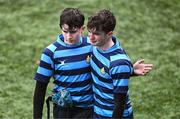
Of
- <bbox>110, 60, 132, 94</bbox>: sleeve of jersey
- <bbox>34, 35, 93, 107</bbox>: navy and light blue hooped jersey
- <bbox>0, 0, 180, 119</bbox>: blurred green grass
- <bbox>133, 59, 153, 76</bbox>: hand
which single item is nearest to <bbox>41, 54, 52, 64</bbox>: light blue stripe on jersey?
<bbox>34, 35, 93, 107</bbox>: navy and light blue hooped jersey

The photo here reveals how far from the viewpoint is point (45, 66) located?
319 centimetres

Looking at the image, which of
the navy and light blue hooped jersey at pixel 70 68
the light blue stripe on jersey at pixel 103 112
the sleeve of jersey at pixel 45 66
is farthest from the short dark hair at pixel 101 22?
the light blue stripe on jersey at pixel 103 112

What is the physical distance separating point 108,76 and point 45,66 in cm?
40

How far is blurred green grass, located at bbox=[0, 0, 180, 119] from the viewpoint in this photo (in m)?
5.25

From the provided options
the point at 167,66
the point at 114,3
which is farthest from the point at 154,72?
the point at 114,3

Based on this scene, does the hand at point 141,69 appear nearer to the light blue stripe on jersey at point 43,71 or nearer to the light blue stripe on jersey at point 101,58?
the light blue stripe on jersey at point 101,58

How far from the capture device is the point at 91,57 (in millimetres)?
3236

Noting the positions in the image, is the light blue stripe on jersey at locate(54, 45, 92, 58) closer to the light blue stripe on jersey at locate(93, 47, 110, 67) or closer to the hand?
the light blue stripe on jersey at locate(93, 47, 110, 67)

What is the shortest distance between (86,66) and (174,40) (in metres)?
3.88

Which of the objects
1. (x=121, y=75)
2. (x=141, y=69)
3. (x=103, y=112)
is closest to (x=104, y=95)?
(x=103, y=112)

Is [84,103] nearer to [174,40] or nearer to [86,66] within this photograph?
[86,66]

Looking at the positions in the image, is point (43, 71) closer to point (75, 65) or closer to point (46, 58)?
point (46, 58)

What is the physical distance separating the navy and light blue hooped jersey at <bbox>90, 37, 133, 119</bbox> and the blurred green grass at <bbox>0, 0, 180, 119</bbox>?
1827 millimetres

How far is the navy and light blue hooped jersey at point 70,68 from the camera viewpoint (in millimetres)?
3191
